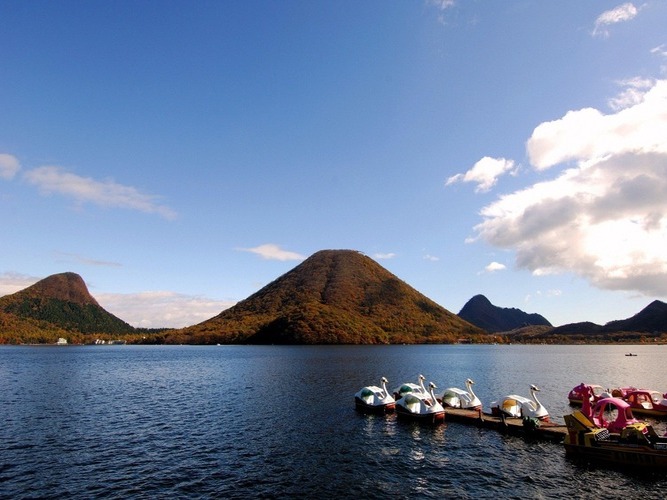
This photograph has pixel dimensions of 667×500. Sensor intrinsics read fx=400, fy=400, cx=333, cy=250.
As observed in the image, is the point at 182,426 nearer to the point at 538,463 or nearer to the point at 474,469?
the point at 474,469

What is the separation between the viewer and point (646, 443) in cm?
3188

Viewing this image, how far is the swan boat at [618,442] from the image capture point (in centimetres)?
3141

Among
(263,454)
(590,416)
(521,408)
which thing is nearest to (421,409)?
(521,408)

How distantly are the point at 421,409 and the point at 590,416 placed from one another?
17.4m

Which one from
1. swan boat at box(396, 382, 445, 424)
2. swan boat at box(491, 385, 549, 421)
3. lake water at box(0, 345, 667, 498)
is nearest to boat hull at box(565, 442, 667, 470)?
lake water at box(0, 345, 667, 498)

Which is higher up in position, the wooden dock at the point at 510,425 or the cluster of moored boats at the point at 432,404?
the cluster of moored boats at the point at 432,404

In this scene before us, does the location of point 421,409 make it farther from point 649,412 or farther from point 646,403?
point 646,403

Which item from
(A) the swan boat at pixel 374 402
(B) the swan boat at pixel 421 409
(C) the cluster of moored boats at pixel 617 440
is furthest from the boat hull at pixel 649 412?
(A) the swan boat at pixel 374 402

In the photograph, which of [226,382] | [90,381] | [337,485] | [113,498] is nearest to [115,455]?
[113,498]

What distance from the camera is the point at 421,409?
4794 centimetres

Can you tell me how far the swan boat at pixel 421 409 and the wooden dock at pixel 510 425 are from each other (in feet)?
6.88

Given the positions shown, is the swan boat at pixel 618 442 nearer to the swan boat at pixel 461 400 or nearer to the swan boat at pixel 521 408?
the swan boat at pixel 521 408

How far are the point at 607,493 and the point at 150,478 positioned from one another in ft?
105

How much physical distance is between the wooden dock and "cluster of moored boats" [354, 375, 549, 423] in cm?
118
